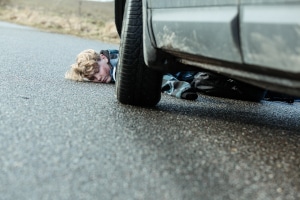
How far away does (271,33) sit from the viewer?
1628 millimetres

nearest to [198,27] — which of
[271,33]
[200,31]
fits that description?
[200,31]

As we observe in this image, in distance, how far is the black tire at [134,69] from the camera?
2.94m

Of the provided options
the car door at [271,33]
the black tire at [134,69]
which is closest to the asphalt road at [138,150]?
the black tire at [134,69]

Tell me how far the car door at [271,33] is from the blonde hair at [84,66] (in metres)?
2.81

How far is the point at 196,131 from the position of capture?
2.62 meters

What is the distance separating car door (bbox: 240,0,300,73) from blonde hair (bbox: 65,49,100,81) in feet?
9.23

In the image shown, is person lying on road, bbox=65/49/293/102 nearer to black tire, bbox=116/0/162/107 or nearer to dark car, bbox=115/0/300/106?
black tire, bbox=116/0/162/107

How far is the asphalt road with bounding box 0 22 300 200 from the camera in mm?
1638

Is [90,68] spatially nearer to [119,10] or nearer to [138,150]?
[119,10]

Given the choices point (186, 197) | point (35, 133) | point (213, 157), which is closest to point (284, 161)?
point (213, 157)

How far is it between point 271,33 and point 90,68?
3.03m

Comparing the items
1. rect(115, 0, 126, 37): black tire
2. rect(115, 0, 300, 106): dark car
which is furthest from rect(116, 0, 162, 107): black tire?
rect(115, 0, 126, 37): black tire

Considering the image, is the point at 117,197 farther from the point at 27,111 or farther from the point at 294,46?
the point at 27,111

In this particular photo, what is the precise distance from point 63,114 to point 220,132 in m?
0.88
